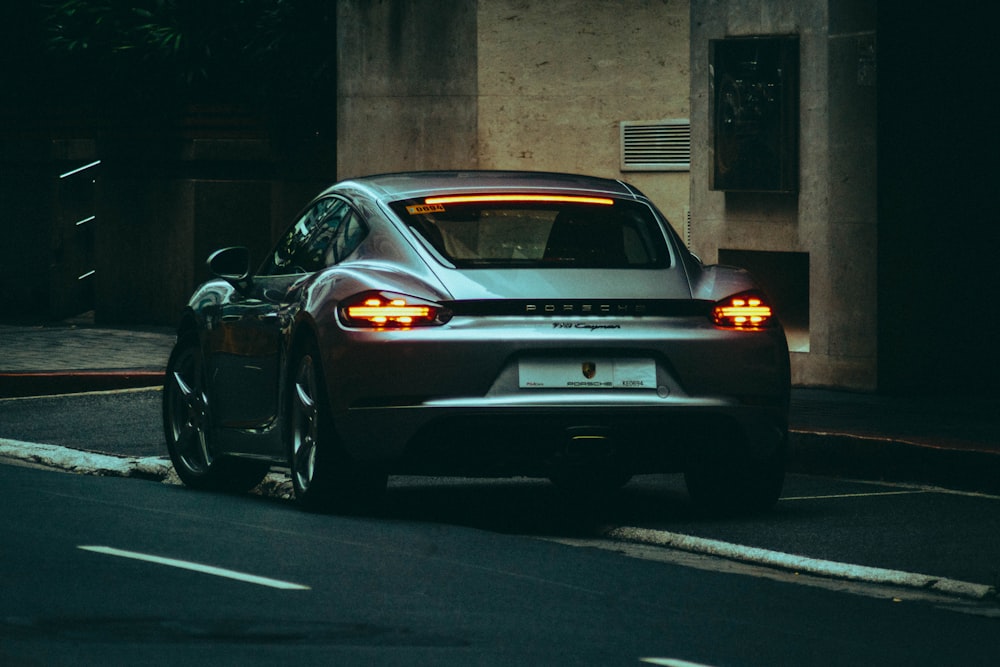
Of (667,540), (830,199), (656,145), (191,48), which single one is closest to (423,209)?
(667,540)

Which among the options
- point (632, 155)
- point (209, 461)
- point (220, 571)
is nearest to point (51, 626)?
point (220, 571)

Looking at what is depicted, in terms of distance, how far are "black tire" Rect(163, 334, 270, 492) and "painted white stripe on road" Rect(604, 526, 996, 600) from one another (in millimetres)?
2353

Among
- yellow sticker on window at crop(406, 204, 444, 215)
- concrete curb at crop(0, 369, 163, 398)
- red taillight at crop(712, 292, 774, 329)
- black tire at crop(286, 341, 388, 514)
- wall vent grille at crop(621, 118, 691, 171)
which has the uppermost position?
wall vent grille at crop(621, 118, 691, 171)

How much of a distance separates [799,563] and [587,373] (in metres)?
1.21

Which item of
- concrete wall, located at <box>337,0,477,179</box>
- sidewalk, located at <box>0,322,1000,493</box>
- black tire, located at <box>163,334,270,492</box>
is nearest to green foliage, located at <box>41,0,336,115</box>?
concrete wall, located at <box>337,0,477,179</box>

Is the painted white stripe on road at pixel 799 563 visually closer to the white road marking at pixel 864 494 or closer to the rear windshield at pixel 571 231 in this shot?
the rear windshield at pixel 571 231

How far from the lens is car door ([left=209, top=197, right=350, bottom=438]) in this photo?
977 cm

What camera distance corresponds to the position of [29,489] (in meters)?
10.1

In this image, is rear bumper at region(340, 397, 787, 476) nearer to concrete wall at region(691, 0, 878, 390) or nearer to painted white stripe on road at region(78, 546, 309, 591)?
painted white stripe on road at region(78, 546, 309, 591)

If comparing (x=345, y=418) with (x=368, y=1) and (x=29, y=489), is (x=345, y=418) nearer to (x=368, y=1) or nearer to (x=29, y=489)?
(x=29, y=489)

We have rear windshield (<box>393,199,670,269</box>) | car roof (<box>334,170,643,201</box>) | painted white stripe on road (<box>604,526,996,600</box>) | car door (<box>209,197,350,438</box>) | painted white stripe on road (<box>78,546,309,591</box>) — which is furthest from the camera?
car door (<box>209,197,350,438</box>)

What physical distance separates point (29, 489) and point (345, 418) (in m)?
2.07

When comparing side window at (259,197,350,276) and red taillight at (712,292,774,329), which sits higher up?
side window at (259,197,350,276)

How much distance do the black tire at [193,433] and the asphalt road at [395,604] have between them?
1.44 meters
